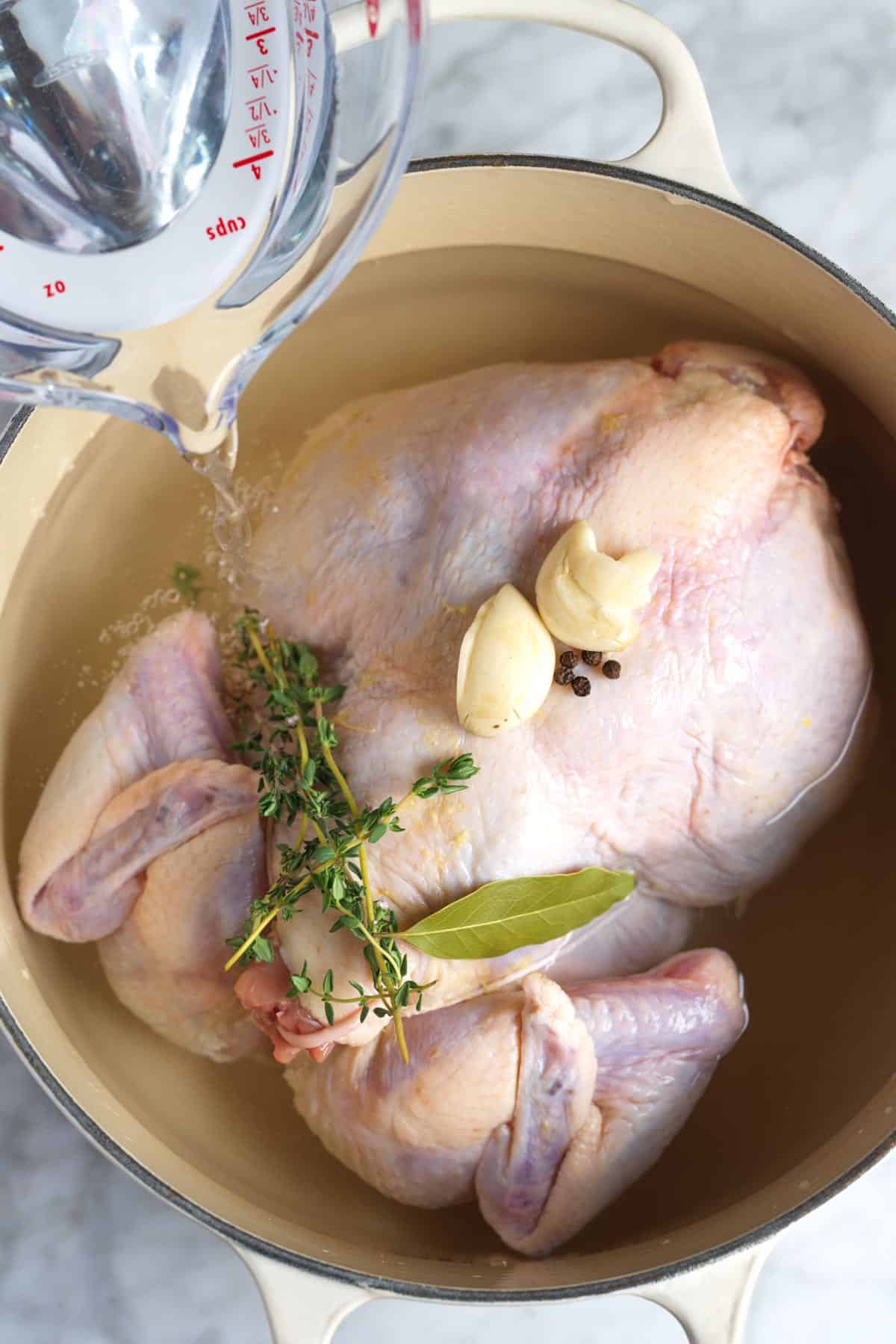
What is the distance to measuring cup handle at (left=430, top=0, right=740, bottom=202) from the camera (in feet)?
3.69

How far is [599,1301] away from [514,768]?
0.65m

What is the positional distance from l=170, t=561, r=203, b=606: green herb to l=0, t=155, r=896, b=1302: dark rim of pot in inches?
22.4

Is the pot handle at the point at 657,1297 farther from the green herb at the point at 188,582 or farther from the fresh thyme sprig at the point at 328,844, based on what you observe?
the green herb at the point at 188,582

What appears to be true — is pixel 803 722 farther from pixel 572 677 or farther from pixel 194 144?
pixel 194 144

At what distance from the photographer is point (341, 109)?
0.96 metres

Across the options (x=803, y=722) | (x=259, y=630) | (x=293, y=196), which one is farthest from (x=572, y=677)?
(x=293, y=196)

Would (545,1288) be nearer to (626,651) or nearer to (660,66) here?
(626,651)

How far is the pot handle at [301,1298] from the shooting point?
40.7 inches

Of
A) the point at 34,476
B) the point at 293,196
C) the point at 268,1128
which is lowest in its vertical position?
the point at 268,1128

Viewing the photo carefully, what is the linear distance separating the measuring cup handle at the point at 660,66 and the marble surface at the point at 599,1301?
0.99ft

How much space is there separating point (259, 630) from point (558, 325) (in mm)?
553

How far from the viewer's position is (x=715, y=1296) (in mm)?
1037

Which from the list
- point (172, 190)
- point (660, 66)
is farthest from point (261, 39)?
point (660, 66)

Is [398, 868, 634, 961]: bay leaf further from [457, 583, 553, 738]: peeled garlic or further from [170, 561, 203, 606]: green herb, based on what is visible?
[170, 561, 203, 606]: green herb
